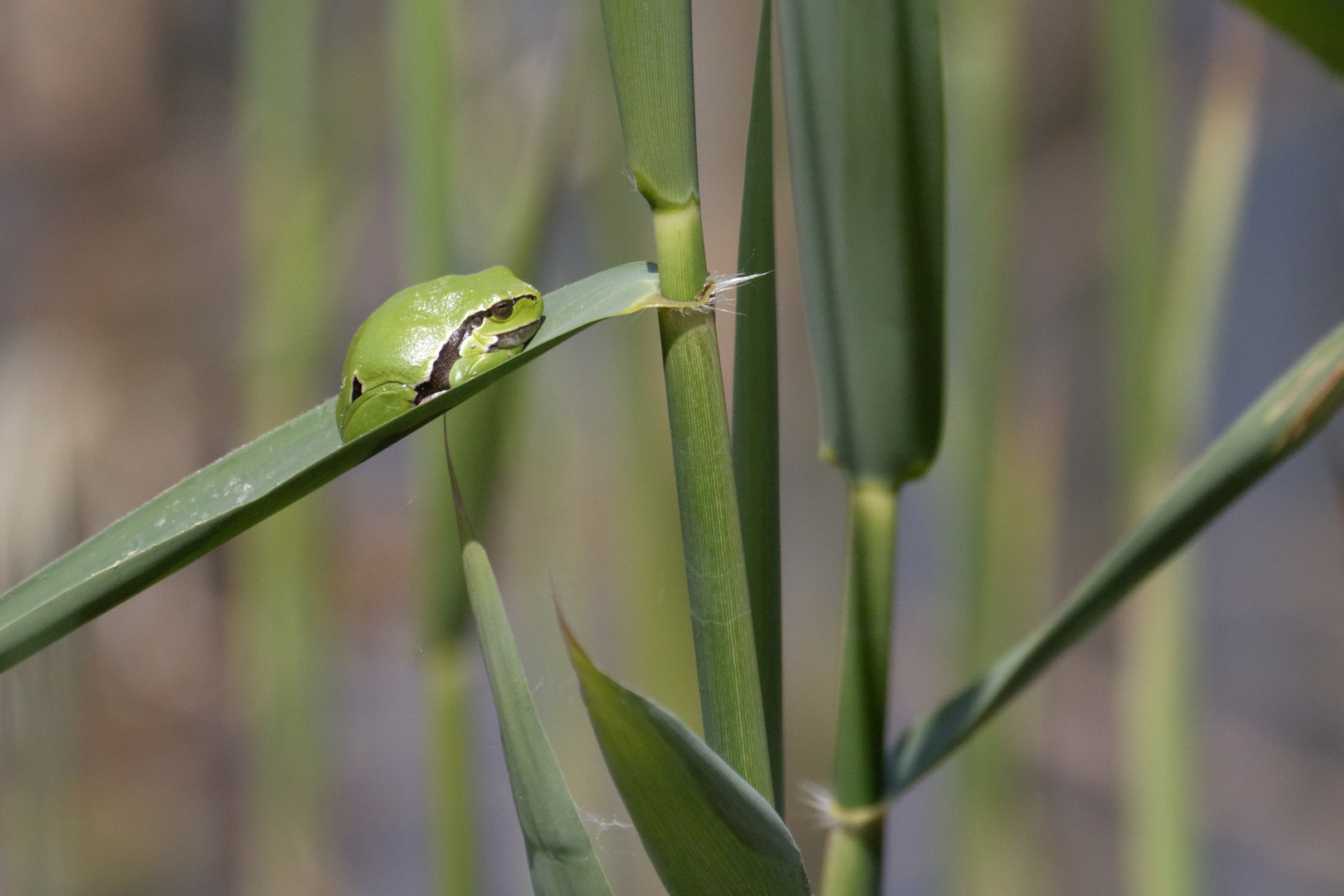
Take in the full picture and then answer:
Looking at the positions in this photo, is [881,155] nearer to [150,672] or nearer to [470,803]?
[470,803]

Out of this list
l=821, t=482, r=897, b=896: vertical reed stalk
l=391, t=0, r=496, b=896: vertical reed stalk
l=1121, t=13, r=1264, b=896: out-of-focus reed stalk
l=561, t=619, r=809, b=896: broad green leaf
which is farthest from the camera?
l=1121, t=13, r=1264, b=896: out-of-focus reed stalk

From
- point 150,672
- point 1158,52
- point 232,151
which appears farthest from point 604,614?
point 232,151

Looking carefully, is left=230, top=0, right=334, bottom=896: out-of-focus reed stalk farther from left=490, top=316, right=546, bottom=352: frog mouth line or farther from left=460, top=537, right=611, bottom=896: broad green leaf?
left=460, top=537, right=611, bottom=896: broad green leaf

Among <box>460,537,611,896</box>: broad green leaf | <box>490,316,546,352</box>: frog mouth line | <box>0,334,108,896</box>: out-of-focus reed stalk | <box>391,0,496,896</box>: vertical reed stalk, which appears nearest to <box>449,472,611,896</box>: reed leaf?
<box>460,537,611,896</box>: broad green leaf

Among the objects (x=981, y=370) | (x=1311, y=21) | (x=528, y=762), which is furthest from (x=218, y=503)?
(x=981, y=370)

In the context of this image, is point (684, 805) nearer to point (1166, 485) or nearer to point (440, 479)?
point (440, 479)
